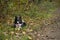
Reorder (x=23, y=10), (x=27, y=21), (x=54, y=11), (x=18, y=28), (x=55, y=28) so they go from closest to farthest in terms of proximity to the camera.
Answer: (x=18, y=28)
(x=55, y=28)
(x=27, y=21)
(x=23, y=10)
(x=54, y=11)

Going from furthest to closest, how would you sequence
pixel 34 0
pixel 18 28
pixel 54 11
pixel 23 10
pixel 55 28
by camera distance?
pixel 34 0, pixel 54 11, pixel 23 10, pixel 55 28, pixel 18 28

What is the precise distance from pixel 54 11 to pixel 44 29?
3.63 metres

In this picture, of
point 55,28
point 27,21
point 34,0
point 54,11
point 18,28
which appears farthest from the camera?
point 34,0

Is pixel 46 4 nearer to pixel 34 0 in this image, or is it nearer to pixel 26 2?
pixel 34 0

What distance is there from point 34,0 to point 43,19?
3.38 metres

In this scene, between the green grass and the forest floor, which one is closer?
the green grass

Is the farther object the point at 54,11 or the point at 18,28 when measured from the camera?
the point at 54,11

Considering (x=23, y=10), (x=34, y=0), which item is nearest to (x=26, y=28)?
(x=23, y=10)

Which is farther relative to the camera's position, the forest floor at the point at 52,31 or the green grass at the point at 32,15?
the forest floor at the point at 52,31

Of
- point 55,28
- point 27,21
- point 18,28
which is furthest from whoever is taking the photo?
point 27,21

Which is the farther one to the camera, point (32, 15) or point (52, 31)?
point (32, 15)

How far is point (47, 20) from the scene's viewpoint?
10.9 meters

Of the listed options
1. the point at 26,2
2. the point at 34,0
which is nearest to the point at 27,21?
the point at 26,2

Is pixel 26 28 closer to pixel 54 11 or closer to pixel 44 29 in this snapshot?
pixel 44 29
